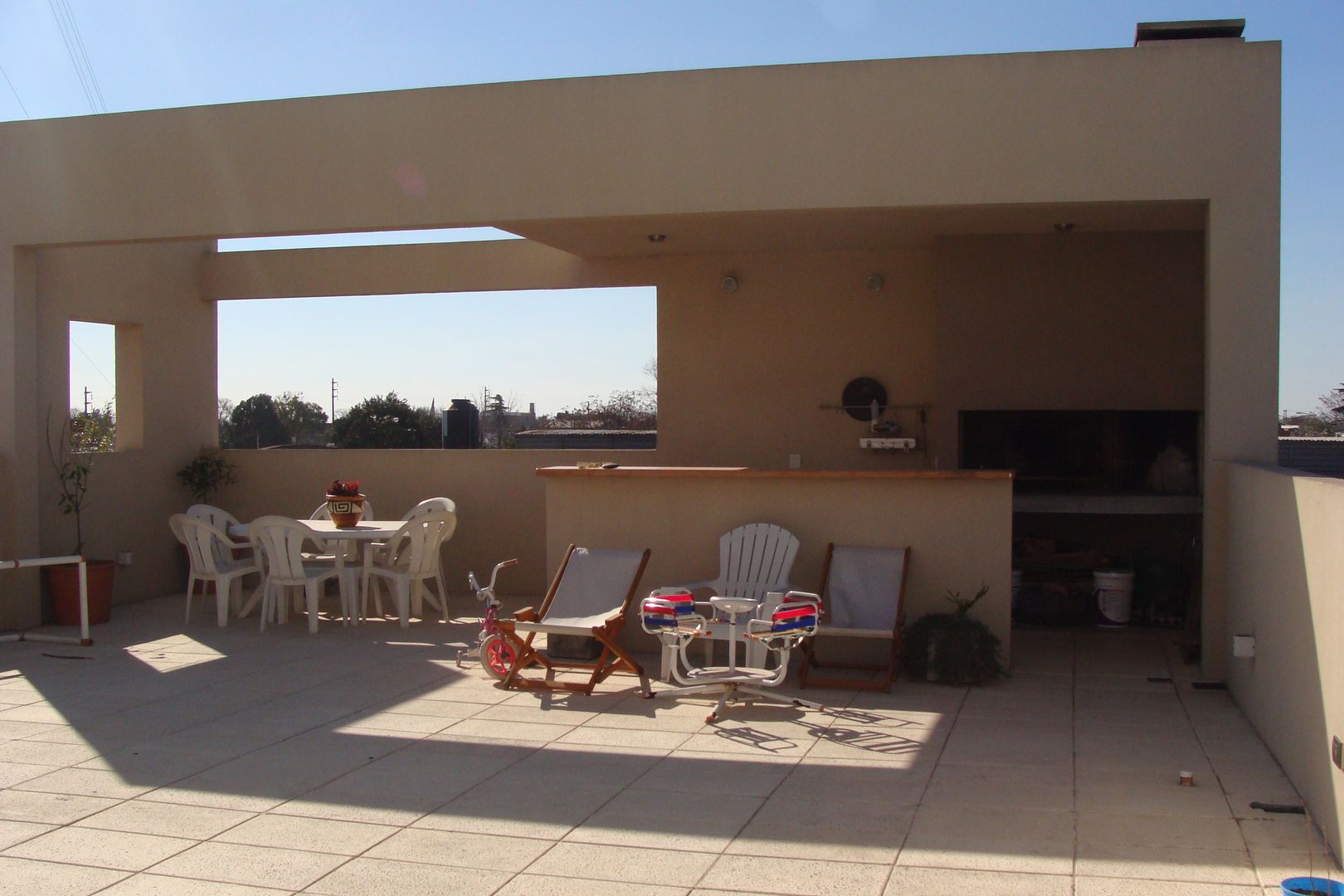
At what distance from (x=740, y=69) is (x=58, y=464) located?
6.06 metres

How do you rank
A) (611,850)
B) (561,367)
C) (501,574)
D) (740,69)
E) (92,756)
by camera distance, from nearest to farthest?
(611,850) → (92,756) → (740,69) → (501,574) → (561,367)

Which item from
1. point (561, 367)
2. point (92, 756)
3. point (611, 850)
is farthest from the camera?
point (561, 367)

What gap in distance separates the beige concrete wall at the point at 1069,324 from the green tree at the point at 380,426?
1194 cm

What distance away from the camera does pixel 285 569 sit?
842 cm

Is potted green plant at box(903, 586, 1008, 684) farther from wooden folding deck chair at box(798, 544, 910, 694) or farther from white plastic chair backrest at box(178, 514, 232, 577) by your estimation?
white plastic chair backrest at box(178, 514, 232, 577)

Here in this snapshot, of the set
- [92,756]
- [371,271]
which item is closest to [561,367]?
[371,271]

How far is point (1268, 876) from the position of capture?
356cm

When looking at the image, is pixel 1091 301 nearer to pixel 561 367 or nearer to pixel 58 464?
pixel 58 464

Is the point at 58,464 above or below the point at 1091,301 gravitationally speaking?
below

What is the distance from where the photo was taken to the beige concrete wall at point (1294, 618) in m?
3.88

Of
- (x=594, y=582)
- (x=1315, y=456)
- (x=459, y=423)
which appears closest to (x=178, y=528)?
(x=594, y=582)

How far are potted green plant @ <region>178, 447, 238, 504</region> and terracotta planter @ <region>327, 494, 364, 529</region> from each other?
7.76 feet

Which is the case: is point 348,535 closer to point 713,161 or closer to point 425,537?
point 425,537

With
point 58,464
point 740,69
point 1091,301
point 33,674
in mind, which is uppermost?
point 740,69
